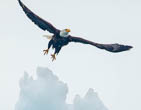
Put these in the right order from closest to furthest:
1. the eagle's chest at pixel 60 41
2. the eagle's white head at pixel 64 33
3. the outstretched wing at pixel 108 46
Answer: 1. the eagle's white head at pixel 64 33
2. the outstretched wing at pixel 108 46
3. the eagle's chest at pixel 60 41

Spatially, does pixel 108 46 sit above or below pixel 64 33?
below

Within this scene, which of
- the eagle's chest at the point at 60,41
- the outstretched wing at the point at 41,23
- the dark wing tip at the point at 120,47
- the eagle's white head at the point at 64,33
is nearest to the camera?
the eagle's white head at the point at 64,33

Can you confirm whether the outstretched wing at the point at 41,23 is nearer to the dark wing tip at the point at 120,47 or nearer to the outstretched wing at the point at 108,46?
the outstretched wing at the point at 108,46

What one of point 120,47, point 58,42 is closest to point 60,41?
point 58,42

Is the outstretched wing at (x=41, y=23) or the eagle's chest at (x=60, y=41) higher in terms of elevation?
the outstretched wing at (x=41, y=23)

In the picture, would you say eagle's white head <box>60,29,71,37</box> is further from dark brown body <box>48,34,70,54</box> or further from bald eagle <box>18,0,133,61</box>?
dark brown body <box>48,34,70,54</box>

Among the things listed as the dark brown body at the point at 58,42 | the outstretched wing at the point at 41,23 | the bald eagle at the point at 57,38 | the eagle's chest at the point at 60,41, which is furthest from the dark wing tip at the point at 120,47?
the outstretched wing at the point at 41,23

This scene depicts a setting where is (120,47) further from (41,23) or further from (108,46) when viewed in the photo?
(41,23)

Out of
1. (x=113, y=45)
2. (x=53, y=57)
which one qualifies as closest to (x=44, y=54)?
(x=53, y=57)

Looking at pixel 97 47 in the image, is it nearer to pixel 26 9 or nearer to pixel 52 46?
pixel 52 46

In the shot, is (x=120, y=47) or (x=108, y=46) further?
(x=108, y=46)

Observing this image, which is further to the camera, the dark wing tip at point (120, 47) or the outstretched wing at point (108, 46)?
the outstretched wing at point (108, 46)

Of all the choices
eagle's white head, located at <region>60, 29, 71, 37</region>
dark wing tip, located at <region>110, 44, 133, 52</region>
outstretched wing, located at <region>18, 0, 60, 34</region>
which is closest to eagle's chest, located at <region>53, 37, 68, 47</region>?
eagle's white head, located at <region>60, 29, 71, 37</region>

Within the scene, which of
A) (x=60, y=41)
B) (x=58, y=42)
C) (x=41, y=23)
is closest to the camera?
(x=60, y=41)
